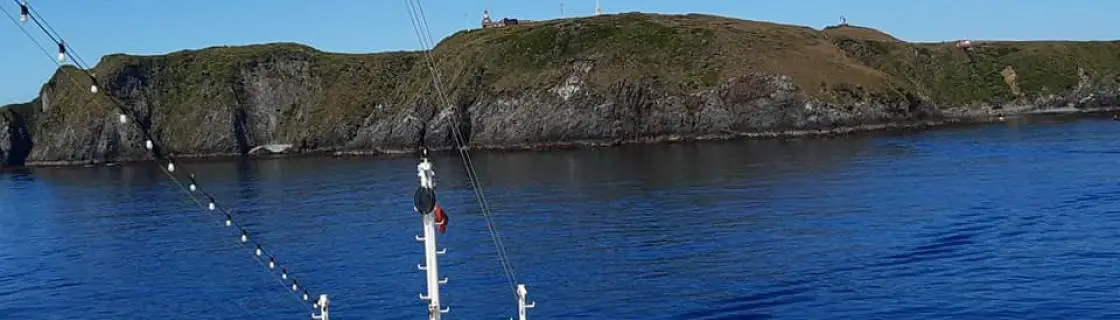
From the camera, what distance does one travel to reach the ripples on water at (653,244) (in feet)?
130

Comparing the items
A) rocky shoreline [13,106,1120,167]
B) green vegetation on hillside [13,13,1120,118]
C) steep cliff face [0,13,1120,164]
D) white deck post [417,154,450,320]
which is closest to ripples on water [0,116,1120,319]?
white deck post [417,154,450,320]

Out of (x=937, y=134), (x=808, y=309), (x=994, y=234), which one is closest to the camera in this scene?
(x=808, y=309)

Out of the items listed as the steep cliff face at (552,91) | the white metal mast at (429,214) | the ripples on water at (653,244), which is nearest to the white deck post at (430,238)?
the white metal mast at (429,214)

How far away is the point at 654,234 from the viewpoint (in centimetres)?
5653

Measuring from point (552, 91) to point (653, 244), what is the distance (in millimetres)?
102349

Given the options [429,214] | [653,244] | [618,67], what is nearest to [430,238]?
[429,214]

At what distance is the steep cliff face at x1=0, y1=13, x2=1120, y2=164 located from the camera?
492 feet

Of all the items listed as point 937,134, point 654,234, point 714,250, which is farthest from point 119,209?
point 937,134

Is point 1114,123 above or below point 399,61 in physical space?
below

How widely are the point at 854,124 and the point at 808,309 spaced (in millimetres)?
113444

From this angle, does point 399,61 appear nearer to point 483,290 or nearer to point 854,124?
point 854,124

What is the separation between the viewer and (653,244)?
174 feet

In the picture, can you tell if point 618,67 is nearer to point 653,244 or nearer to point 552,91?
point 552,91

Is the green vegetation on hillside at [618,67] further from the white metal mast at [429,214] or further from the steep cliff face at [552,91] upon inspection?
the white metal mast at [429,214]
